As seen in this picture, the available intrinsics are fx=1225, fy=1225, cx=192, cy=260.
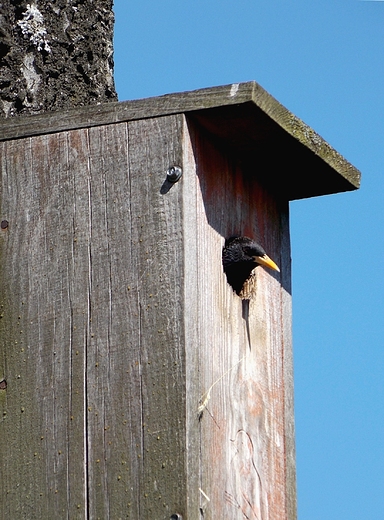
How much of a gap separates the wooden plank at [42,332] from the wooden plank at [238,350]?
0.32 m

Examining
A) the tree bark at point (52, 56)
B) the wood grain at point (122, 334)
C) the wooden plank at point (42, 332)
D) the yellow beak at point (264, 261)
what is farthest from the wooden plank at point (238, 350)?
the tree bark at point (52, 56)

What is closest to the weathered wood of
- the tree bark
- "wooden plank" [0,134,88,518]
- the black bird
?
"wooden plank" [0,134,88,518]

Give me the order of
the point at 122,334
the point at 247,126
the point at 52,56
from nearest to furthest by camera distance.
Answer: the point at 122,334 < the point at 247,126 < the point at 52,56

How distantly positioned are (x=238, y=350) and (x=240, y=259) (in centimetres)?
27

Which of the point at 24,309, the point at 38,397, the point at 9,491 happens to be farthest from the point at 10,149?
the point at 9,491

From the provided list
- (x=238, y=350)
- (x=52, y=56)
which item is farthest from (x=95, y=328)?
(x=52, y=56)

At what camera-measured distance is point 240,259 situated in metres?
3.51

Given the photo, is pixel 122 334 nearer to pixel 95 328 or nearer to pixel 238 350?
pixel 95 328

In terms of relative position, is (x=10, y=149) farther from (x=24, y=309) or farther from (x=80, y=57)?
(x=80, y=57)

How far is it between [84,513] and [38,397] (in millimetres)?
346

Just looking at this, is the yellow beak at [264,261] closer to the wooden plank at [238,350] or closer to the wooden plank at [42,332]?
the wooden plank at [238,350]

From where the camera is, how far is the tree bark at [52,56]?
4316 mm

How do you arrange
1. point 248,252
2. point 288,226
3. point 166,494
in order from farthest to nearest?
point 288,226
point 248,252
point 166,494

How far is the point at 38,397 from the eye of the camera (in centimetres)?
332
